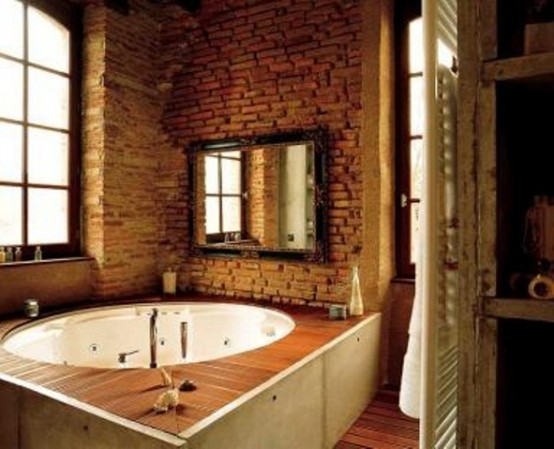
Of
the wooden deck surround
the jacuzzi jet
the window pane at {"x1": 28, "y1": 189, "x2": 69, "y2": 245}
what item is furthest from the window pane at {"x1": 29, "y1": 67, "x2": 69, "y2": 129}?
the wooden deck surround

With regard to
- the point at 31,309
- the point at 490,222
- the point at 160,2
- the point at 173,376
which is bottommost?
the point at 173,376

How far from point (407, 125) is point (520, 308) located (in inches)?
112

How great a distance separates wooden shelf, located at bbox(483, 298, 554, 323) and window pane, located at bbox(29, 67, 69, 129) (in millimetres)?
3627

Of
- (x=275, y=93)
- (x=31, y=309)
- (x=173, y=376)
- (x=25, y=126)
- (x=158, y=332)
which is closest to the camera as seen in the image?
(x=173, y=376)

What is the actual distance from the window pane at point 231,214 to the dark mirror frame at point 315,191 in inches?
6.4

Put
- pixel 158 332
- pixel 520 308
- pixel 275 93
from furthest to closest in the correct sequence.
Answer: pixel 275 93 < pixel 158 332 < pixel 520 308

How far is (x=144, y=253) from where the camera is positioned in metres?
4.39

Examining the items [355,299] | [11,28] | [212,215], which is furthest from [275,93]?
[11,28]

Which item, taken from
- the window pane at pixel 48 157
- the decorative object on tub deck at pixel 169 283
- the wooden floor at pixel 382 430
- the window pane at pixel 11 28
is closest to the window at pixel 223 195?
the decorative object on tub deck at pixel 169 283

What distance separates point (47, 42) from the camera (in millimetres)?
3787

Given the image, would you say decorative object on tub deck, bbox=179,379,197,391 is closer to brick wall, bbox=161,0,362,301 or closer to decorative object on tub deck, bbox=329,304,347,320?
decorative object on tub deck, bbox=329,304,347,320

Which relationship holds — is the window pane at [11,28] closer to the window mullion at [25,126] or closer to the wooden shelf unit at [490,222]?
the window mullion at [25,126]

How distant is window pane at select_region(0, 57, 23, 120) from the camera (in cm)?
343

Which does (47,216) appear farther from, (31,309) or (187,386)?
(187,386)
